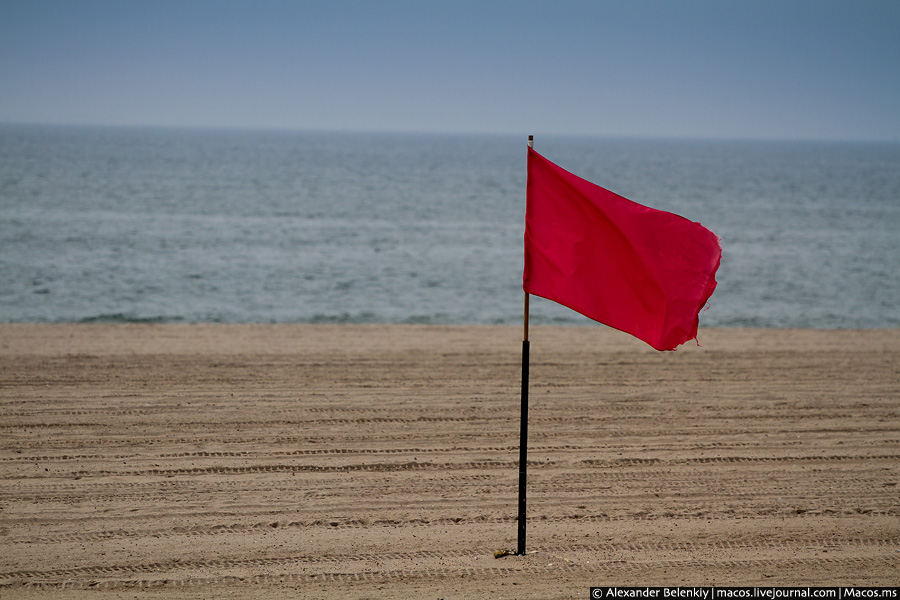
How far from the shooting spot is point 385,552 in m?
6.34

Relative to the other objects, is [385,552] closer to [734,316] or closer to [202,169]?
[734,316]

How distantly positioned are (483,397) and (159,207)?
134ft

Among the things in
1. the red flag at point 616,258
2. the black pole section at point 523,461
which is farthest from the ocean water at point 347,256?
the red flag at point 616,258

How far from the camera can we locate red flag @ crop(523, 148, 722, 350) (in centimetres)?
571

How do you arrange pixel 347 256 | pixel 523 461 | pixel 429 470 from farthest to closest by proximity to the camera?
pixel 347 256, pixel 429 470, pixel 523 461

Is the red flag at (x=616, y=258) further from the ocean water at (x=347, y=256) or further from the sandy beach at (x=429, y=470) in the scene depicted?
the ocean water at (x=347, y=256)

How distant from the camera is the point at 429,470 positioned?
7.99m

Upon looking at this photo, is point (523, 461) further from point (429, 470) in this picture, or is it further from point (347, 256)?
point (347, 256)

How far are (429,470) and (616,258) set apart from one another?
10.7 ft

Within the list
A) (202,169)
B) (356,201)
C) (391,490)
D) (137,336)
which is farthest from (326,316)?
(202,169)

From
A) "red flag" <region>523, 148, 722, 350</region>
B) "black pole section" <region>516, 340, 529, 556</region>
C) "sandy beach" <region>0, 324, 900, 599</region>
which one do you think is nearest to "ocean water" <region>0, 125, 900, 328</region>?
"sandy beach" <region>0, 324, 900, 599</region>

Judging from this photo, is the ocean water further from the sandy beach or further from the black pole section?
the black pole section

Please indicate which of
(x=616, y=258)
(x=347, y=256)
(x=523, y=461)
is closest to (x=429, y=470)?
(x=523, y=461)

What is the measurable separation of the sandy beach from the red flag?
2.02 meters
